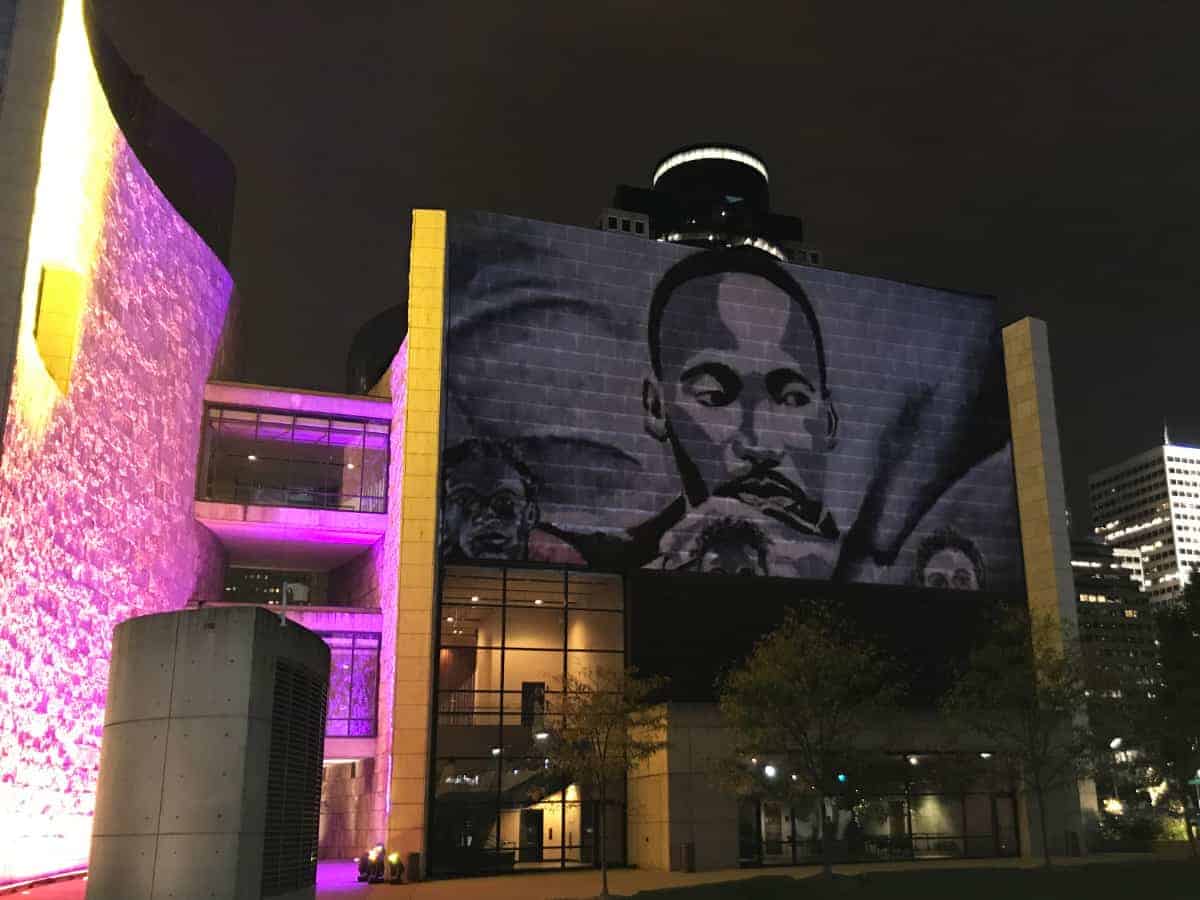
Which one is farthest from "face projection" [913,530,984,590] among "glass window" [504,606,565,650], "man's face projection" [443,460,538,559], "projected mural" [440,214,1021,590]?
"man's face projection" [443,460,538,559]

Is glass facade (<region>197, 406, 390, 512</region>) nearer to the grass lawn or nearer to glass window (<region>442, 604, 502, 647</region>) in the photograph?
glass window (<region>442, 604, 502, 647</region>)

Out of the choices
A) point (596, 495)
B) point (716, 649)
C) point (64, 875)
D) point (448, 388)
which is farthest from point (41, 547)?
point (716, 649)

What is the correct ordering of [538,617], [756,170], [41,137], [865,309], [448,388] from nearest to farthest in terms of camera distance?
[41,137]
[448,388]
[538,617]
[865,309]
[756,170]

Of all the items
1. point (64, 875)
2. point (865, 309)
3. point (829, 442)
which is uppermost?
point (865, 309)

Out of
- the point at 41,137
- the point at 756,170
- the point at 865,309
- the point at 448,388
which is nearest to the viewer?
the point at 41,137

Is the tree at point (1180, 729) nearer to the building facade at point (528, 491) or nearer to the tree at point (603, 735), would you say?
the building facade at point (528, 491)

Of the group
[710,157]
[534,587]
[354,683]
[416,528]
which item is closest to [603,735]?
[534,587]

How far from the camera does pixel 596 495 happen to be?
4591cm

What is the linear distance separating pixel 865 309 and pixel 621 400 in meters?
14.2

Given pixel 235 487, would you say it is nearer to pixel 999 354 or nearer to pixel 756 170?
pixel 999 354

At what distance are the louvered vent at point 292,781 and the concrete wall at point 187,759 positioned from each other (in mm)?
462

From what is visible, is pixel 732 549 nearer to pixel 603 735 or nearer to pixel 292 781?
pixel 603 735

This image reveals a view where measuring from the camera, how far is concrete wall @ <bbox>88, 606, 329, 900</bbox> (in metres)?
18.9

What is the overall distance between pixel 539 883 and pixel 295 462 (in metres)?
24.2
